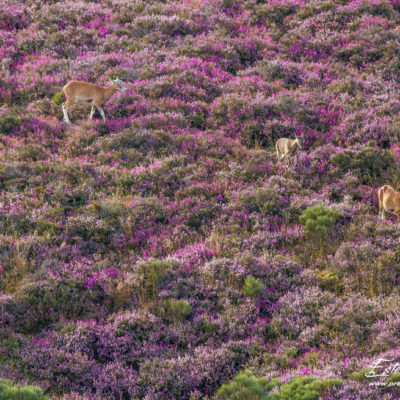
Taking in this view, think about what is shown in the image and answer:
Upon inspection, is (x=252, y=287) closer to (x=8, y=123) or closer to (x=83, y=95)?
(x=83, y=95)

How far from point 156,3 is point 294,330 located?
63.6 feet

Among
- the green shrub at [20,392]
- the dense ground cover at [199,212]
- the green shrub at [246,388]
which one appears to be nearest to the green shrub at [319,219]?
the dense ground cover at [199,212]

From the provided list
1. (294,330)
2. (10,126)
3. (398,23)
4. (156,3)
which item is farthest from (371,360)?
(156,3)

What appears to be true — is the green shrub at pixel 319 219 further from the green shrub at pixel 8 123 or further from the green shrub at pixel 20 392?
the green shrub at pixel 8 123

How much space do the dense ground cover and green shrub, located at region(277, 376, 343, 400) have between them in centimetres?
2

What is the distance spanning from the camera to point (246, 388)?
7.07 m

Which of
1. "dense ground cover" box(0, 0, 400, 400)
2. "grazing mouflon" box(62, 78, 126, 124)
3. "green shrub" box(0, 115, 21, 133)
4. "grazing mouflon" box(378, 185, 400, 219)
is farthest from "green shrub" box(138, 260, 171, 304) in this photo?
"green shrub" box(0, 115, 21, 133)

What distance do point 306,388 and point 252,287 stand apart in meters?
2.63

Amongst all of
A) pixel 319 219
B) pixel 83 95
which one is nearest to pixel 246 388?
pixel 319 219

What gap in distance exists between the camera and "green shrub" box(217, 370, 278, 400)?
23.0 feet

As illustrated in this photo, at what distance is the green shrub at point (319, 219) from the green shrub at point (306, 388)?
4.39 metres

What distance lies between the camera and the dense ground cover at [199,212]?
7820mm

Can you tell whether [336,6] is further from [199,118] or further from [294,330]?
[294,330]

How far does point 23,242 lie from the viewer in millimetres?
10281
